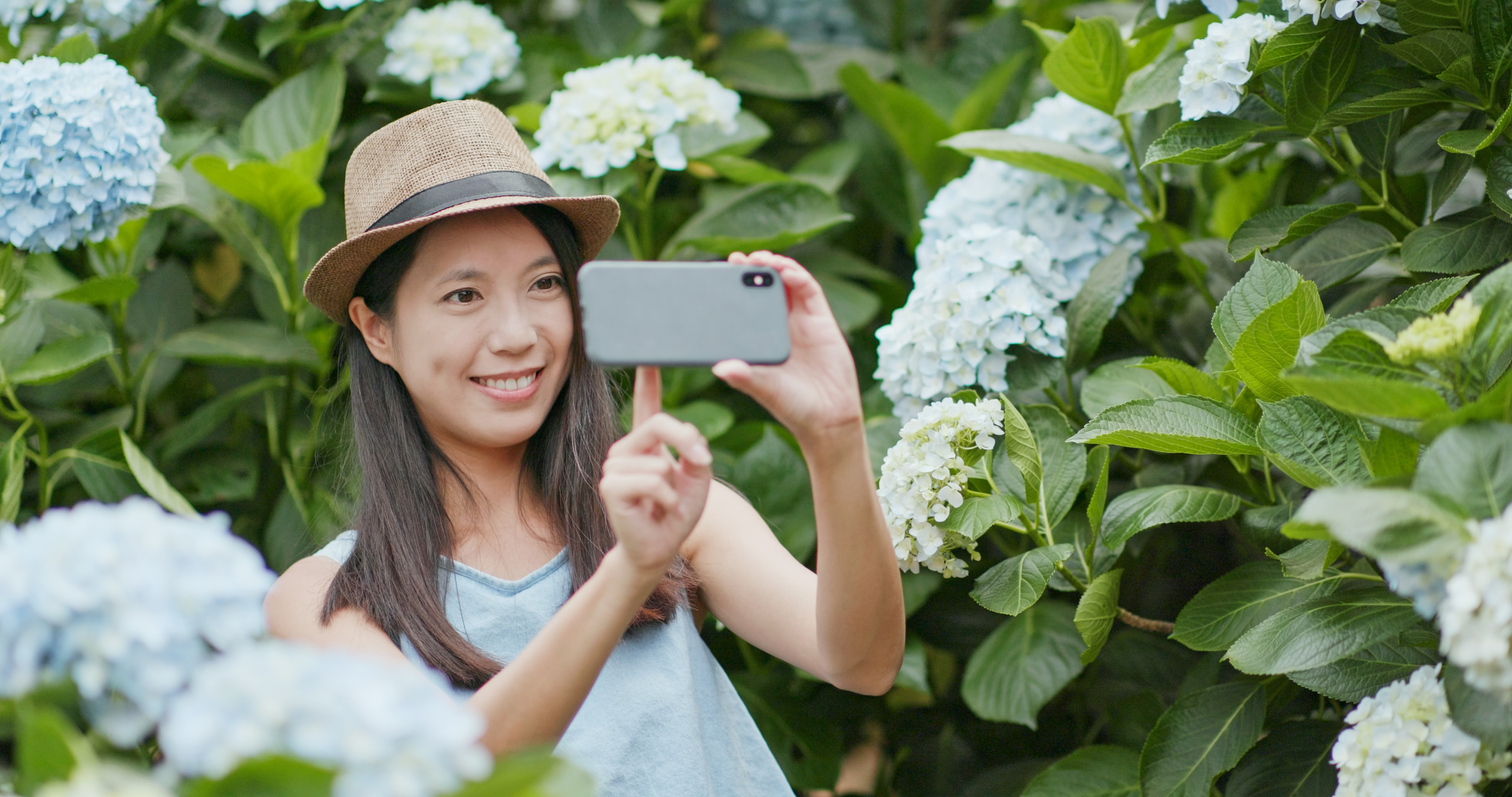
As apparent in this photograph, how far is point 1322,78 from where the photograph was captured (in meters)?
1.40

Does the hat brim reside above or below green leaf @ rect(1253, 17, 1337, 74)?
below

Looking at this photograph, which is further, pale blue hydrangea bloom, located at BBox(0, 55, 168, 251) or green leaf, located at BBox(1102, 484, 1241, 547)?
pale blue hydrangea bloom, located at BBox(0, 55, 168, 251)

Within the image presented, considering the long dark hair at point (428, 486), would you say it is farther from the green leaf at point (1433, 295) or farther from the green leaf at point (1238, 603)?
the green leaf at point (1433, 295)

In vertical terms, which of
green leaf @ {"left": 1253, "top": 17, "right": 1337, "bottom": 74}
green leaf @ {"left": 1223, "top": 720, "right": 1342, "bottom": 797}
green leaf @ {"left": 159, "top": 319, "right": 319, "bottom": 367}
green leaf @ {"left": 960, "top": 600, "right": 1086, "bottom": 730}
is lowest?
green leaf @ {"left": 960, "top": 600, "right": 1086, "bottom": 730}

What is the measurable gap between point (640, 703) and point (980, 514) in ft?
1.49

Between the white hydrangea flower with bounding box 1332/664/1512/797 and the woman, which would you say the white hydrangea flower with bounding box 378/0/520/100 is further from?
the white hydrangea flower with bounding box 1332/664/1512/797

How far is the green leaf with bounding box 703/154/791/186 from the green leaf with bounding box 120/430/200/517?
3.23 feet

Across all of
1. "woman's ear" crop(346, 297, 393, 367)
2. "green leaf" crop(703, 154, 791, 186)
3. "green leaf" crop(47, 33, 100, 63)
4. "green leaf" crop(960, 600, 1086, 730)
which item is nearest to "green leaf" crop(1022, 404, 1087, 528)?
"green leaf" crop(960, 600, 1086, 730)

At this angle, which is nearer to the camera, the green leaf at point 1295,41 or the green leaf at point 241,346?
the green leaf at point 1295,41

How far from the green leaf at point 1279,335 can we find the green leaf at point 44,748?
1088mm

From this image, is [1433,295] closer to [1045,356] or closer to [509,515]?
[1045,356]

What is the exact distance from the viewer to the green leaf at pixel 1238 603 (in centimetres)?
129

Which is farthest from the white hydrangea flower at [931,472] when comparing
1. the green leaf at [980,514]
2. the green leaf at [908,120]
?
the green leaf at [908,120]

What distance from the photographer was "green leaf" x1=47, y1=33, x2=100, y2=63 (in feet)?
5.47
